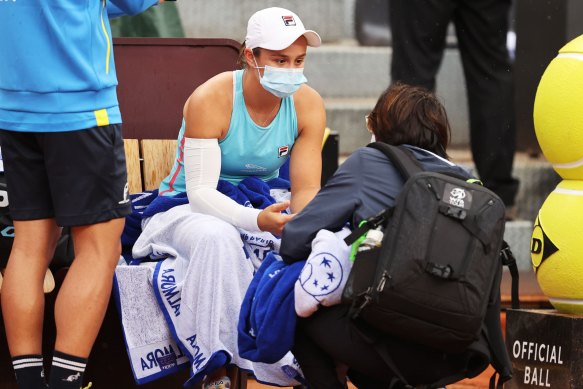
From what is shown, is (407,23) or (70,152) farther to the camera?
(407,23)

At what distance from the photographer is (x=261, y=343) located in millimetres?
3742

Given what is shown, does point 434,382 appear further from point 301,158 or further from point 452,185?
point 301,158

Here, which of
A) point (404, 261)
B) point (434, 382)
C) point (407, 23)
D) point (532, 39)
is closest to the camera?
point (404, 261)

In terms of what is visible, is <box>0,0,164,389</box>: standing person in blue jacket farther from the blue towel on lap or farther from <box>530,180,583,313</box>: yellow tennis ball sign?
<box>530,180,583,313</box>: yellow tennis ball sign

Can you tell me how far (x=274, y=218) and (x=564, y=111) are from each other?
1.13 metres

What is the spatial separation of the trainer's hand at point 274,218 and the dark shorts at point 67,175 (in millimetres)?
529

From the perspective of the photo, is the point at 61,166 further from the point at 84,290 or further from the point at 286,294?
the point at 286,294

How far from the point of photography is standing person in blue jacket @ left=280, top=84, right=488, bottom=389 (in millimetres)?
3570

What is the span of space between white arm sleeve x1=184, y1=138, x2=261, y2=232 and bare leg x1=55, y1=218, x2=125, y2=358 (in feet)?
1.99

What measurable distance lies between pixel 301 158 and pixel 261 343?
1103 mm

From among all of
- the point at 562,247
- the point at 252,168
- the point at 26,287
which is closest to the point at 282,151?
the point at 252,168

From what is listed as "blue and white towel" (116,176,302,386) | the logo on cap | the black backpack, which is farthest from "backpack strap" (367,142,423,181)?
the logo on cap

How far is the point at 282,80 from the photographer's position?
442 centimetres

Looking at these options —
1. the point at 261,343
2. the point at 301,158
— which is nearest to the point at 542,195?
the point at 301,158
